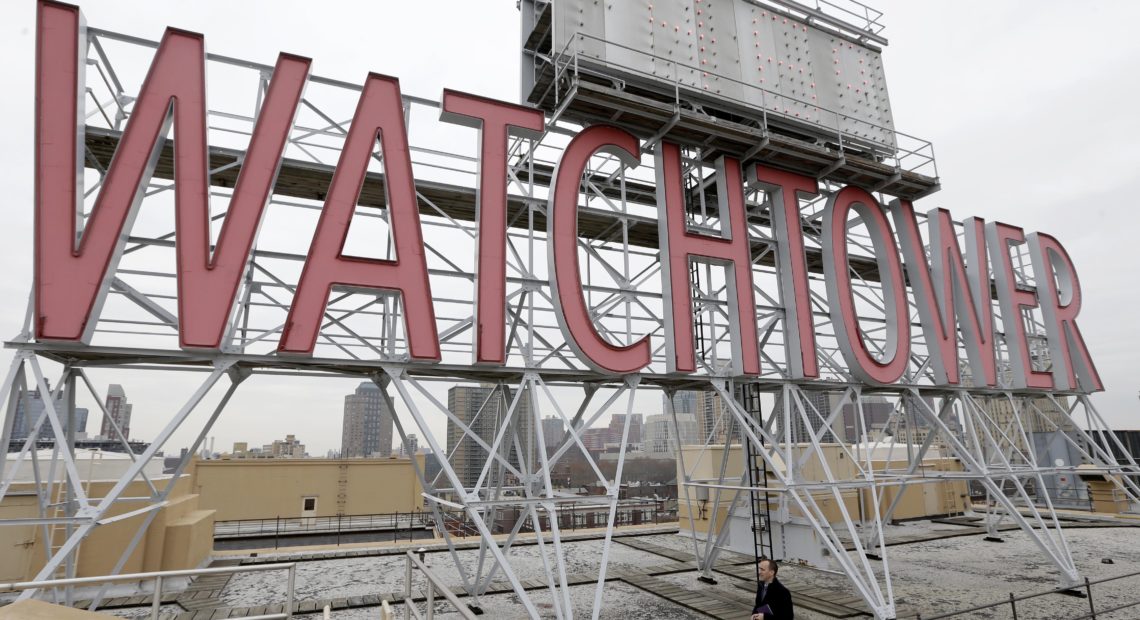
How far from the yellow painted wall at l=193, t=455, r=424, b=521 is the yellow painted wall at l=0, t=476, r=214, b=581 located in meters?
10.8

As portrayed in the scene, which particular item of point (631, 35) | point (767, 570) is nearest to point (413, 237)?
point (767, 570)

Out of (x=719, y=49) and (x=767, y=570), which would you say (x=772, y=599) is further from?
(x=719, y=49)

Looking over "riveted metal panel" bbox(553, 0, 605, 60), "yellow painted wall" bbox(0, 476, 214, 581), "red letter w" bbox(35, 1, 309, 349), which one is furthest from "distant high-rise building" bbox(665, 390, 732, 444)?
"yellow painted wall" bbox(0, 476, 214, 581)

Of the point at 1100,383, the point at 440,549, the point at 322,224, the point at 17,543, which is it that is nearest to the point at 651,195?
the point at 322,224

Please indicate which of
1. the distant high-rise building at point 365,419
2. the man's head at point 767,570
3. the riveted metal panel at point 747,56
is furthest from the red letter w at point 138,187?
the distant high-rise building at point 365,419

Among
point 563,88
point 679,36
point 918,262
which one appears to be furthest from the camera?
point 918,262

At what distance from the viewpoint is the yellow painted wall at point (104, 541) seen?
43.7 feet

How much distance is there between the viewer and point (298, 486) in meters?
26.5

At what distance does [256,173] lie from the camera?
1046 cm

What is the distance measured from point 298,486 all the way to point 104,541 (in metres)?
13.1

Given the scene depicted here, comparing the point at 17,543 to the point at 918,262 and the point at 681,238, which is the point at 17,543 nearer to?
the point at 681,238

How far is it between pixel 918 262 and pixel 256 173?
17175 millimetres

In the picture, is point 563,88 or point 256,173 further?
point 563,88

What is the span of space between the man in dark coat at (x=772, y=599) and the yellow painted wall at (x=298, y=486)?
61.6ft
